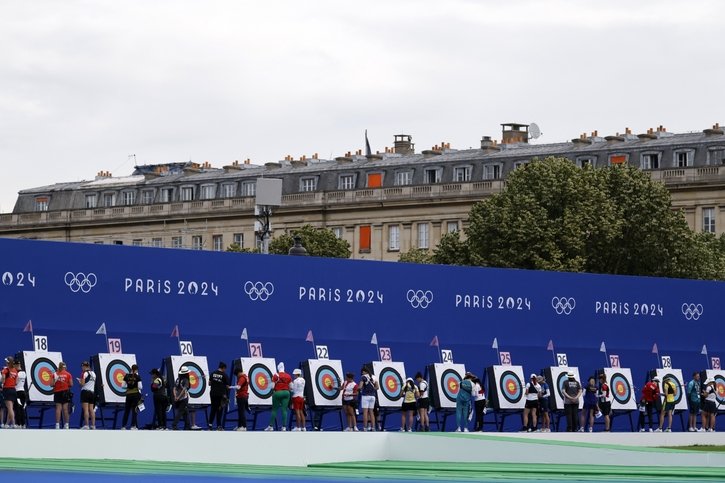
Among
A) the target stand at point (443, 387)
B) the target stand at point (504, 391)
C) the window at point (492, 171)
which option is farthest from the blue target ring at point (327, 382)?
the window at point (492, 171)

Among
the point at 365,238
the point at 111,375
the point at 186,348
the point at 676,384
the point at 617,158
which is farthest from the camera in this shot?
the point at 365,238

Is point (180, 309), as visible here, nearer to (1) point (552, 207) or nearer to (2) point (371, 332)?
(2) point (371, 332)

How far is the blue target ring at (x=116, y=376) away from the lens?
142ft

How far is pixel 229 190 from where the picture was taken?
135m

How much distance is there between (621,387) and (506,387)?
4.61m

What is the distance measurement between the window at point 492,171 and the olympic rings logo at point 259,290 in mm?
73473

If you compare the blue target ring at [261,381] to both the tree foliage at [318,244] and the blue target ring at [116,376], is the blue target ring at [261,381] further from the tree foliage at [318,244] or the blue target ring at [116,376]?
the tree foliage at [318,244]

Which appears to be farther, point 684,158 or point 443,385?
point 684,158

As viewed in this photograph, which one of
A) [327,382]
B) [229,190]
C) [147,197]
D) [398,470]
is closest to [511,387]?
[327,382]

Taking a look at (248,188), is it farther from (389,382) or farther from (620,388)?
(389,382)

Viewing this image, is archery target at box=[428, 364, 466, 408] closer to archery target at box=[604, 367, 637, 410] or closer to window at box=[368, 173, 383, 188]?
archery target at box=[604, 367, 637, 410]

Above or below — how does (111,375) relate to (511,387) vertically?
below

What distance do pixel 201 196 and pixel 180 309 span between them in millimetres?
92064

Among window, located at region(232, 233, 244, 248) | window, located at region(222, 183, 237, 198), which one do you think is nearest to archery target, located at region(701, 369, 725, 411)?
window, located at region(232, 233, 244, 248)
